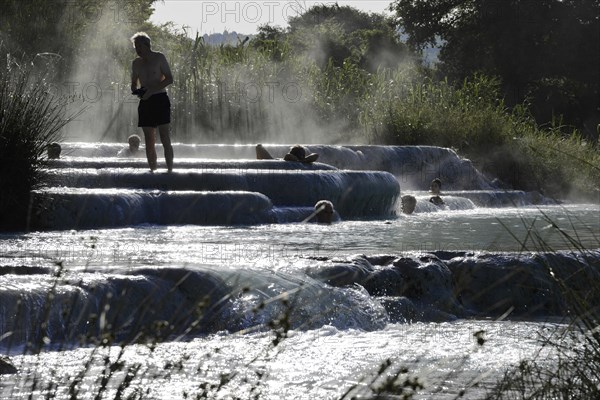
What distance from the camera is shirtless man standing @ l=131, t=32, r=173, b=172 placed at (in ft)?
39.3

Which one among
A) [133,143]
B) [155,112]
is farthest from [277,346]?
[133,143]

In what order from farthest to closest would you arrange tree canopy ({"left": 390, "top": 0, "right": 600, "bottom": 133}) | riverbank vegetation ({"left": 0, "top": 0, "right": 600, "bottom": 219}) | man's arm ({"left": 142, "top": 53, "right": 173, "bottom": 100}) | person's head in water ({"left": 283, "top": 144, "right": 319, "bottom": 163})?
tree canopy ({"left": 390, "top": 0, "right": 600, "bottom": 133}) → riverbank vegetation ({"left": 0, "top": 0, "right": 600, "bottom": 219}) → person's head in water ({"left": 283, "top": 144, "right": 319, "bottom": 163}) → man's arm ({"left": 142, "top": 53, "right": 173, "bottom": 100})

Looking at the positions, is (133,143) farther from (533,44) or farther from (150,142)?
(533,44)

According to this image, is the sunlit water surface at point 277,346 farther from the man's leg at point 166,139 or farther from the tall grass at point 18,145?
the man's leg at point 166,139

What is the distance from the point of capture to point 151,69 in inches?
474

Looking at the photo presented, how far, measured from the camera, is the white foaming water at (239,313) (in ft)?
A: 13.3

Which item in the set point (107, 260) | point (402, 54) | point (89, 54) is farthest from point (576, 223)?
point (402, 54)

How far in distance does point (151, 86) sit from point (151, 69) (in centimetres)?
19

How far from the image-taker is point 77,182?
1180cm

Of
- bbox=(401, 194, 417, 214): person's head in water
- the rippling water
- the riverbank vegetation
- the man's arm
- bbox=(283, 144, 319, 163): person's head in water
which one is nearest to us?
the rippling water

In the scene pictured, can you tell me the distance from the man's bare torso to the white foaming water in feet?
5.32

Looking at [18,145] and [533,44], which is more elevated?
[533,44]

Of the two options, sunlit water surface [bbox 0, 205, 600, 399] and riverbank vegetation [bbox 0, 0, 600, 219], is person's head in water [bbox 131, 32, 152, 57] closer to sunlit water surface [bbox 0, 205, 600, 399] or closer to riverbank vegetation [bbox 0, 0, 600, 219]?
sunlit water surface [bbox 0, 205, 600, 399]

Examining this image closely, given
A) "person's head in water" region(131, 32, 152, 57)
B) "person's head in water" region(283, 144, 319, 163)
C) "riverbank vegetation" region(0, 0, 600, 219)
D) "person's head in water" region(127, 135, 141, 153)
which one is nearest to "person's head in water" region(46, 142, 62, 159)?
"person's head in water" region(131, 32, 152, 57)
